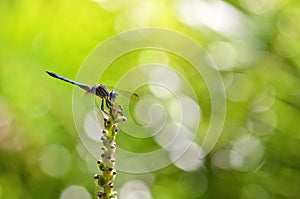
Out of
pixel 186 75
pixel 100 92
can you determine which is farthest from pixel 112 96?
pixel 186 75

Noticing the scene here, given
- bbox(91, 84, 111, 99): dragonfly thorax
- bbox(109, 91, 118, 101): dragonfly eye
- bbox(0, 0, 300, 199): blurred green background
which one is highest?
bbox(0, 0, 300, 199): blurred green background

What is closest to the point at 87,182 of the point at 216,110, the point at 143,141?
the point at 143,141

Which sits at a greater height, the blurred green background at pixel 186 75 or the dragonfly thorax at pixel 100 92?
the blurred green background at pixel 186 75

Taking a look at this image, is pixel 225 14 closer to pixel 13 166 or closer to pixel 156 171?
pixel 156 171

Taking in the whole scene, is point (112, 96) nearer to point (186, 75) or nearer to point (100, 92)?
point (100, 92)

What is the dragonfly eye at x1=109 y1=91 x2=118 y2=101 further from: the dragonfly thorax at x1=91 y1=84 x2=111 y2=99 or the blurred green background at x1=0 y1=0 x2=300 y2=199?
the blurred green background at x1=0 y1=0 x2=300 y2=199

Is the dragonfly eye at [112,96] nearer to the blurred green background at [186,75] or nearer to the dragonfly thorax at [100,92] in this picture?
the dragonfly thorax at [100,92]

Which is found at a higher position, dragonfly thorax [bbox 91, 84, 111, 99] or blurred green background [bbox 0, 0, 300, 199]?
blurred green background [bbox 0, 0, 300, 199]

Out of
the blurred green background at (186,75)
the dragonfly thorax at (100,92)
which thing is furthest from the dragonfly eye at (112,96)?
the blurred green background at (186,75)

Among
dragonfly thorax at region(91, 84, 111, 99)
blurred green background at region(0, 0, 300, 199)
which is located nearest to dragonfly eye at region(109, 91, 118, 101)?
dragonfly thorax at region(91, 84, 111, 99)
